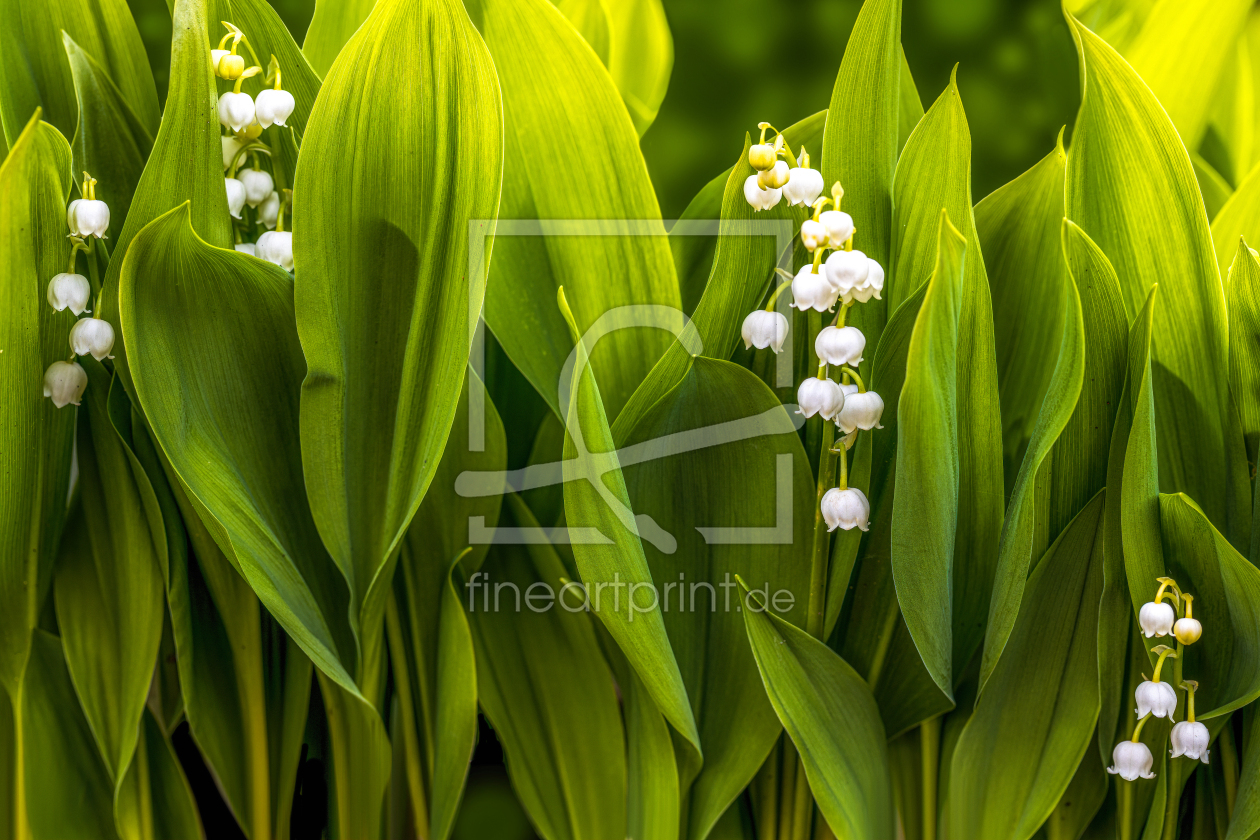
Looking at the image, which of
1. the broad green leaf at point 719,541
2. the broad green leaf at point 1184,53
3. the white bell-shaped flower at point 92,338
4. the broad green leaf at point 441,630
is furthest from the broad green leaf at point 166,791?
the broad green leaf at point 1184,53

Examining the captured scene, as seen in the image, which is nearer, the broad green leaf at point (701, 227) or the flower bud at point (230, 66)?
the flower bud at point (230, 66)

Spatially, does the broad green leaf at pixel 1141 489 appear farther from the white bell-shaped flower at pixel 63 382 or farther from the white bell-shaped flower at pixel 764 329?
the white bell-shaped flower at pixel 63 382

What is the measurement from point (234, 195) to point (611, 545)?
1.16 feet

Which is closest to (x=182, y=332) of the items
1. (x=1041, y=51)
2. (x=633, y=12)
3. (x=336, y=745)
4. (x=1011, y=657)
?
(x=336, y=745)

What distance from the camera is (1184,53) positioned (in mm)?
671

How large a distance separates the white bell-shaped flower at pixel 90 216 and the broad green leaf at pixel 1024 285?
0.61 meters

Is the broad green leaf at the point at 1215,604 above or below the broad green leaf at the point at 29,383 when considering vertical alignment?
below

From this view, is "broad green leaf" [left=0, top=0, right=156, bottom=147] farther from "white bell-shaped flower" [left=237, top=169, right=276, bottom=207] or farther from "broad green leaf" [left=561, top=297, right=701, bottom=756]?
"broad green leaf" [left=561, top=297, right=701, bottom=756]

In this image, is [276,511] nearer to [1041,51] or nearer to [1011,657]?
[1011,657]

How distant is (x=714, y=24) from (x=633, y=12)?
0.23ft

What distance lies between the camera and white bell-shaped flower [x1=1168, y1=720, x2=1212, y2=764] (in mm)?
494

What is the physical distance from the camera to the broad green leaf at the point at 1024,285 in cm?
60

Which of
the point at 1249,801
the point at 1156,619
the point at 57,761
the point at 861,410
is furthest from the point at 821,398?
the point at 57,761

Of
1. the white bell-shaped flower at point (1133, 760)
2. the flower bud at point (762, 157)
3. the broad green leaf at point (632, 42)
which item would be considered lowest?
the white bell-shaped flower at point (1133, 760)
